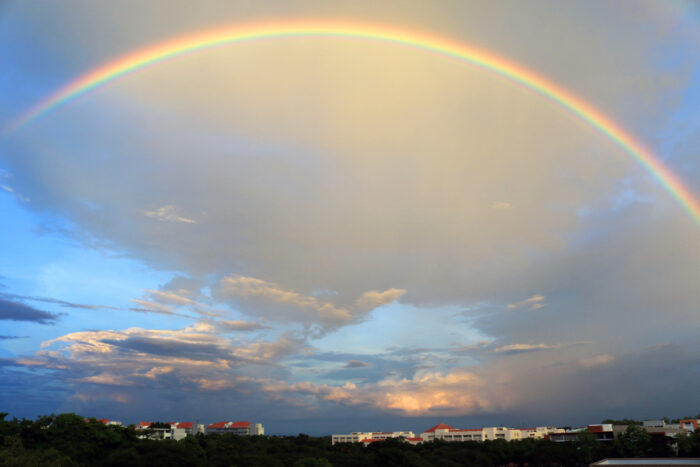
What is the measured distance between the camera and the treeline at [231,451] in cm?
4397

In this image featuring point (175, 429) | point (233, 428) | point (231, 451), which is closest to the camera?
point (231, 451)

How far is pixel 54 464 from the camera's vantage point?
3359cm

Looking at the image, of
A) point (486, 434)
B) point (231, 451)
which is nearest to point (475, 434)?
point (486, 434)

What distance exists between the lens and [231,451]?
59.1 meters

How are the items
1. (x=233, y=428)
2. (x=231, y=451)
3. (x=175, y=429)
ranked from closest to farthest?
(x=231, y=451) < (x=175, y=429) < (x=233, y=428)

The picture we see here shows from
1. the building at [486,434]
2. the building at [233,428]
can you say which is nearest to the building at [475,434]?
the building at [486,434]

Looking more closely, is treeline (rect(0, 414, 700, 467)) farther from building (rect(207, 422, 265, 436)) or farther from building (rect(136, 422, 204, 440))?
building (rect(207, 422, 265, 436))

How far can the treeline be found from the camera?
144ft

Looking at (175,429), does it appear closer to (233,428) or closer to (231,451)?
(233,428)

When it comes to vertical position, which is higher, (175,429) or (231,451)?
(175,429)

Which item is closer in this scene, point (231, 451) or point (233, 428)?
point (231, 451)

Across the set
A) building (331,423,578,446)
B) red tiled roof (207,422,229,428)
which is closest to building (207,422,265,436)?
red tiled roof (207,422,229,428)

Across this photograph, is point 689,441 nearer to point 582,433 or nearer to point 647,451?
point 647,451

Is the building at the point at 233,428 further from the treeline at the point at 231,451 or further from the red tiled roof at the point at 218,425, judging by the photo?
the treeline at the point at 231,451
